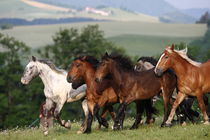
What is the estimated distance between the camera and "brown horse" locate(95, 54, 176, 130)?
14812 millimetres

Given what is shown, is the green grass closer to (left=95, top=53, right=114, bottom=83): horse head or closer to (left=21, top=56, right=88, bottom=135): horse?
(left=21, top=56, right=88, bottom=135): horse

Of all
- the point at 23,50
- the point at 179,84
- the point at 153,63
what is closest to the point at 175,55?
the point at 179,84

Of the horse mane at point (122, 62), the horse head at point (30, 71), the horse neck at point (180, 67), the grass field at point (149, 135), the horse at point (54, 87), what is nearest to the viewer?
the grass field at point (149, 135)

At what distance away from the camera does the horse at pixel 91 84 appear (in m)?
14.9

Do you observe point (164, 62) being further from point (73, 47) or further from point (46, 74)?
point (73, 47)

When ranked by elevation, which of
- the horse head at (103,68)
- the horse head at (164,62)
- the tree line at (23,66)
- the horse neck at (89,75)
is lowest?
the tree line at (23,66)

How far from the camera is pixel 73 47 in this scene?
224 feet

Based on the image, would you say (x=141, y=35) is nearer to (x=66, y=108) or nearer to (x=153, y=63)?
(x=66, y=108)

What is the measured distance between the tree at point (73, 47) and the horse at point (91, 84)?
49.4 metres

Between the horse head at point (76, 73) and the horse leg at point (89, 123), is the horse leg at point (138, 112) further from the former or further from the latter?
the horse head at point (76, 73)

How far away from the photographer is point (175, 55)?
14.6 m

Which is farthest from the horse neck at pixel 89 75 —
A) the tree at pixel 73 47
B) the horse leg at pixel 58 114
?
the tree at pixel 73 47

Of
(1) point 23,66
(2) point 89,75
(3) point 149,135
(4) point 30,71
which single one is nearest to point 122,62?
(2) point 89,75

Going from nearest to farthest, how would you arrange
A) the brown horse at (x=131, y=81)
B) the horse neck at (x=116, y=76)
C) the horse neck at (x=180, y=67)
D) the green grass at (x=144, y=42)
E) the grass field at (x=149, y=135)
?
the grass field at (x=149, y=135) → the horse neck at (x=180, y=67) → the brown horse at (x=131, y=81) → the horse neck at (x=116, y=76) → the green grass at (x=144, y=42)
